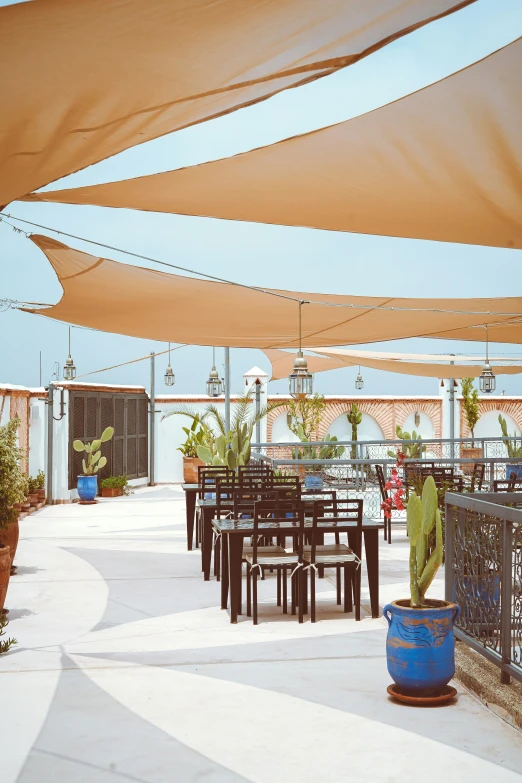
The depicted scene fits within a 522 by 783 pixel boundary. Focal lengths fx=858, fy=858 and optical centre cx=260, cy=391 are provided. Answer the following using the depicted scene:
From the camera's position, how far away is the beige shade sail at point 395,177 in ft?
14.0

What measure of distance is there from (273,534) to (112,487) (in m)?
11.5

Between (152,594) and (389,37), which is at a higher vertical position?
(389,37)

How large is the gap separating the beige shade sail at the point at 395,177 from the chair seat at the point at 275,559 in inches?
104

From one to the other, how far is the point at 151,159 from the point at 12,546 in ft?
63.7

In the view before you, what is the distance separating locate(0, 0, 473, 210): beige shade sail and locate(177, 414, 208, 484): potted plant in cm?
1557

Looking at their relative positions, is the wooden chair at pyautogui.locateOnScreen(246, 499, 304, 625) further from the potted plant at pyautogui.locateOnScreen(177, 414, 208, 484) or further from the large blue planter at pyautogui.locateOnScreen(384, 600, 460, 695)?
the potted plant at pyautogui.locateOnScreen(177, 414, 208, 484)

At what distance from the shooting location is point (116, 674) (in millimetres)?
5332

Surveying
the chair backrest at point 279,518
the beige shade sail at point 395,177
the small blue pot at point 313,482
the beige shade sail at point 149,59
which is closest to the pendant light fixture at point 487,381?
the small blue pot at point 313,482

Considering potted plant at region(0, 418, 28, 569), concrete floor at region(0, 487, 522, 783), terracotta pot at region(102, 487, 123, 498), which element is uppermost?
potted plant at region(0, 418, 28, 569)

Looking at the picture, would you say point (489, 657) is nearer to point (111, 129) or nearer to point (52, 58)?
point (111, 129)

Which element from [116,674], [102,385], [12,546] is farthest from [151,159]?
[116,674]

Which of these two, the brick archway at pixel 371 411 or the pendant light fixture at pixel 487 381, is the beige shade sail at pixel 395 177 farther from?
the brick archway at pixel 371 411

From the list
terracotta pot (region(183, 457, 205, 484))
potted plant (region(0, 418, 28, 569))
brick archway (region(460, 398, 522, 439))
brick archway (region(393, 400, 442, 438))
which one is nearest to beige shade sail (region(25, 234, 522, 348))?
potted plant (region(0, 418, 28, 569))

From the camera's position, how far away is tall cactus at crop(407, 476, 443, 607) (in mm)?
4891
